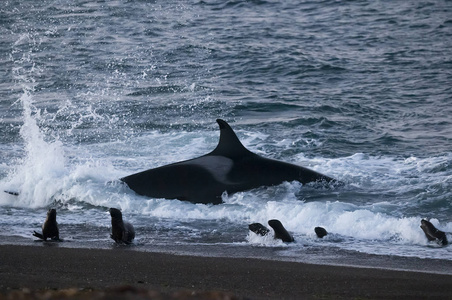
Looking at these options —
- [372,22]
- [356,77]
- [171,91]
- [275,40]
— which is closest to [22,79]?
[171,91]

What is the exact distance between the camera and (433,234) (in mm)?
10703

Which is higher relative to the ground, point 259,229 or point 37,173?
point 37,173

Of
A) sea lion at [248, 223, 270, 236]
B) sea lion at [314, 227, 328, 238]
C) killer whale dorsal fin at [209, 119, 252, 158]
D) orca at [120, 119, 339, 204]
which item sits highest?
killer whale dorsal fin at [209, 119, 252, 158]

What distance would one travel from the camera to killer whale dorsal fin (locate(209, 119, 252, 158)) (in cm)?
1311

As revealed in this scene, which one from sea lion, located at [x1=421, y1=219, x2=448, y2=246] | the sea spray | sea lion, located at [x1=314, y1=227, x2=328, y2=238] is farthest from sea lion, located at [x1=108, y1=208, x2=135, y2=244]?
sea lion, located at [x1=421, y1=219, x2=448, y2=246]

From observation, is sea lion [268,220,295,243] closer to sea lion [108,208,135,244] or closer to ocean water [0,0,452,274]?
ocean water [0,0,452,274]

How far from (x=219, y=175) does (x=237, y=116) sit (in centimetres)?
751

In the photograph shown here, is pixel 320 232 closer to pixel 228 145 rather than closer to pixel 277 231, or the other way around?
pixel 277 231

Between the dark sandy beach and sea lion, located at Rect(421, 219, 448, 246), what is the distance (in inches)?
77.0

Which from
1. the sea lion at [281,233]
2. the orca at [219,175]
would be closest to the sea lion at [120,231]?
the sea lion at [281,233]

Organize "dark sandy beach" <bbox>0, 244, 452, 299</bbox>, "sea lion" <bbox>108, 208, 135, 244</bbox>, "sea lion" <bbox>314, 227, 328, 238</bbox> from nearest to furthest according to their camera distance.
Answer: "dark sandy beach" <bbox>0, 244, 452, 299</bbox> < "sea lion" <bbox>108, 208, 135, 244</bbox> < "sea lion" <bbox>314, 227, 328, 238</bbox>

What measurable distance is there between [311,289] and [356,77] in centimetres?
1688

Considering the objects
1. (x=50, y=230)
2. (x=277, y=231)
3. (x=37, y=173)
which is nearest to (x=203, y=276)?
(x=277, y=231)

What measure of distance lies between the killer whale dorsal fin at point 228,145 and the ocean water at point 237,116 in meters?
0.68
